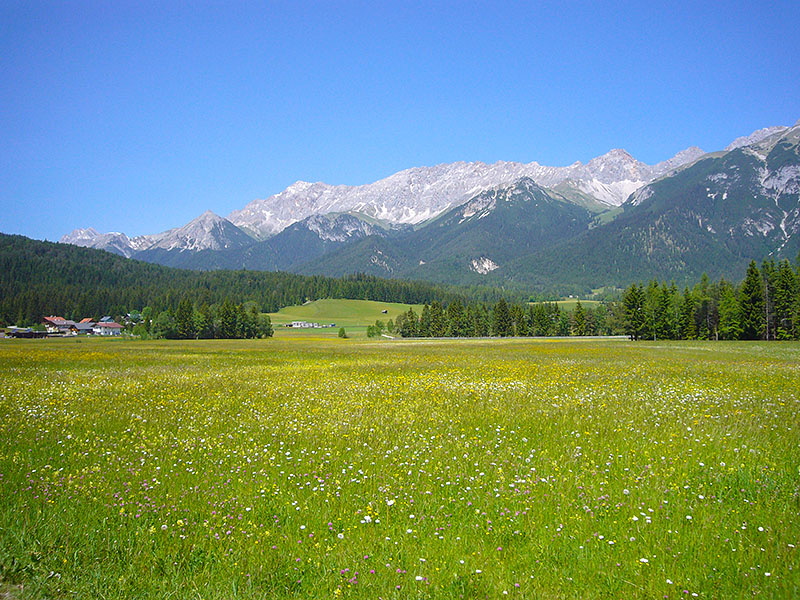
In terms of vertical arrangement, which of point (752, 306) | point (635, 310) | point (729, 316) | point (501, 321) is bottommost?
point (501, 321)

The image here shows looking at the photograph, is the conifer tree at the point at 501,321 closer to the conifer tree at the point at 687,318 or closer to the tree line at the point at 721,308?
the tree line at the point at 721,308

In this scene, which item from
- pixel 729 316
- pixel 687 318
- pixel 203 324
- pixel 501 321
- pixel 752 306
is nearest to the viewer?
pixel 752 306

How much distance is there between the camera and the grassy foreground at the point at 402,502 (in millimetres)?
5398

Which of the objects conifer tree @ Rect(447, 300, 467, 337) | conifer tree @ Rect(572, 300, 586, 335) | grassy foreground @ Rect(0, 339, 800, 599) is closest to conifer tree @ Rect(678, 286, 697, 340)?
conifer tree @ Rect(572, 300, 586, 335)

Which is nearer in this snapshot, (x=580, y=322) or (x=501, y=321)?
(x=501, y=321)

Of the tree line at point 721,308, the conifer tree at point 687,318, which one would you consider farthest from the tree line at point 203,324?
the conifer tree at point 687,318

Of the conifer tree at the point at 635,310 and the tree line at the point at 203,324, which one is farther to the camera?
the tree line at the point at 203,324

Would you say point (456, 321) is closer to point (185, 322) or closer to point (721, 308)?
point (721, 308)

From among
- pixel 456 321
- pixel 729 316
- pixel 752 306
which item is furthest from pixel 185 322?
pixel 752 306

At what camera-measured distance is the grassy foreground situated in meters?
5.40

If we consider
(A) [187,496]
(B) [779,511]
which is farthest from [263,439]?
(B) [779,511]

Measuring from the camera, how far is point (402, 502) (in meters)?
7.38

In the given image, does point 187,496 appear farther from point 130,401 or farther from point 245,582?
point 130,401

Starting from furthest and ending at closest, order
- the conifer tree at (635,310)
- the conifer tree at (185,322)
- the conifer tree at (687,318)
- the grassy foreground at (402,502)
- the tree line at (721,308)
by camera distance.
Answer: the conifer tree at (185,322)
the conifer tree at (635,310)
the conifer tree at (687,318)
the tree line at (721,308)
the grassy foreground at (402,502)
